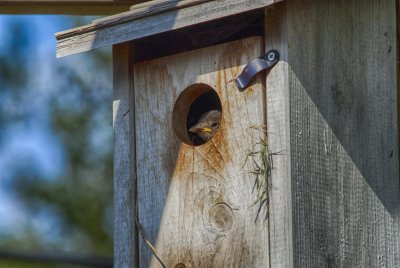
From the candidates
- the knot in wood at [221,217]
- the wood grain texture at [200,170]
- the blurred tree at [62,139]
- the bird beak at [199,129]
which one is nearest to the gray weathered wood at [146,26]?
the wood grain texture at [200,170]

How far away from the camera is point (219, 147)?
372 centimetres

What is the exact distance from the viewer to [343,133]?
3.73 m

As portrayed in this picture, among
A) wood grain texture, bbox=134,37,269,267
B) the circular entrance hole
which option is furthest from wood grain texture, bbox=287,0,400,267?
the circular entrance hole

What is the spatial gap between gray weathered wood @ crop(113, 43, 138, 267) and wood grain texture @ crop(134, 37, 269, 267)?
3 cm

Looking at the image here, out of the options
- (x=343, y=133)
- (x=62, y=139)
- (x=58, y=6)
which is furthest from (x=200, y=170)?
(x=62, y=139)

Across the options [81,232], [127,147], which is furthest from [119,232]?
[81,232]

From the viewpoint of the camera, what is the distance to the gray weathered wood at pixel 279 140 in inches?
138

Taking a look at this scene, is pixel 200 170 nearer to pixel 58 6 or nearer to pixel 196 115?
pixel 196 115

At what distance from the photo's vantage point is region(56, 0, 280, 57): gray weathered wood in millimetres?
3629

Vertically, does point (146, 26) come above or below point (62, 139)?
above

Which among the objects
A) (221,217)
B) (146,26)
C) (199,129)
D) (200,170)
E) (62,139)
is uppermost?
(146,26)

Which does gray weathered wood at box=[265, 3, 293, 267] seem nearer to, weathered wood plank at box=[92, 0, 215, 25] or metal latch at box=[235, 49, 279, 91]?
metal latch at box=[235, 49, 279, 91]

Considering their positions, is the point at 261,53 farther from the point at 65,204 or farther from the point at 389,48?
the point at 65,204

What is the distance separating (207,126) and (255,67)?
37cm
